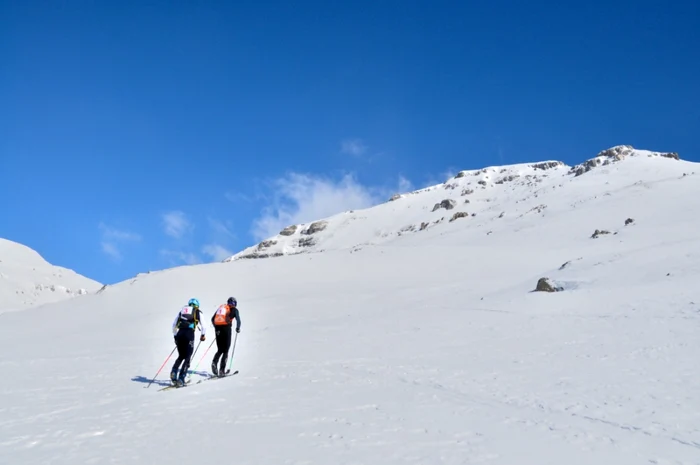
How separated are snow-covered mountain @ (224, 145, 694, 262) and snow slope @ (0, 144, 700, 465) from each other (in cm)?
2624

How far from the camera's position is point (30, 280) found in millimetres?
91000

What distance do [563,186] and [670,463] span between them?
70555mm

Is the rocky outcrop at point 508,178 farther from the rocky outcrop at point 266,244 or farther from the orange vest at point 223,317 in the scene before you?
the orange vest at point 223,317

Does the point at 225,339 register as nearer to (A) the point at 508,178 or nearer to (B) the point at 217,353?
(B) the point at 217,353

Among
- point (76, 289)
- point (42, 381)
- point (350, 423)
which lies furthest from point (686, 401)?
point (76, 289)

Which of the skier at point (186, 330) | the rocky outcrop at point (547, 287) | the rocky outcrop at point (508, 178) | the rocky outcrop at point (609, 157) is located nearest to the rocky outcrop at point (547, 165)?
the rocky outcrop at point (508, 178)

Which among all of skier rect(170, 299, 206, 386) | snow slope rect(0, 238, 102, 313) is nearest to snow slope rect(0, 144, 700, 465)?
skier rect(170, 299, 206, 386)

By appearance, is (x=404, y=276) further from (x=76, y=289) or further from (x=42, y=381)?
(x=76, y=289)

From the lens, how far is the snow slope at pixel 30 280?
81.6m

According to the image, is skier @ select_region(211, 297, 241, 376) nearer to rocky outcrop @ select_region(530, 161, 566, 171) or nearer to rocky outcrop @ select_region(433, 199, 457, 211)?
rocky outcrop @ select_region(433, 199, 457, 211)

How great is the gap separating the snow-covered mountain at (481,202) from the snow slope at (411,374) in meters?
26.2

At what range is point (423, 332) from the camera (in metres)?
19.3

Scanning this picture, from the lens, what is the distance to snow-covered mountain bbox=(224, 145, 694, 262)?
63.9m

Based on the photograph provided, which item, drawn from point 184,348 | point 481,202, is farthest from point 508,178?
point 184,348
